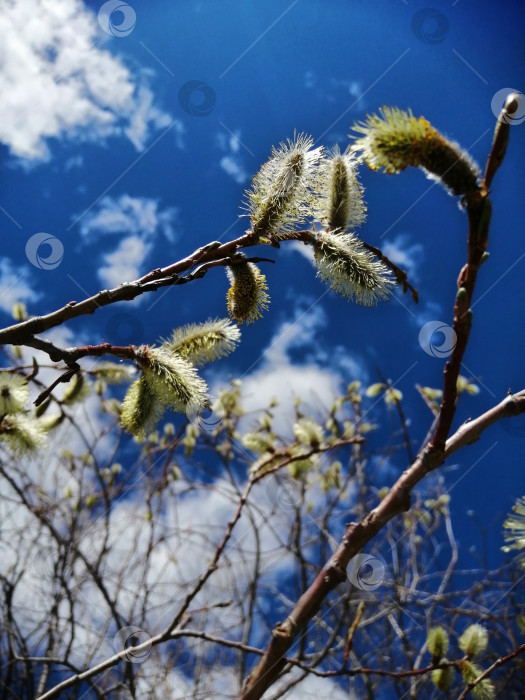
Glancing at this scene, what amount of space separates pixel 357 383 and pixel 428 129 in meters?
3.10

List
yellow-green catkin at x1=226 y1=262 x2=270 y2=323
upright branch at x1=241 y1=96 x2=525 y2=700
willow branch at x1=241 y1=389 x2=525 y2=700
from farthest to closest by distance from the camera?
1. yellow-green catkin at x1=226 y1=262 x2=270 y2=323
2. willow branch at x1=241 y1=389 x2=525 y2=700
3. upright branch at x1=241 y1=96 x2=525 y2=700

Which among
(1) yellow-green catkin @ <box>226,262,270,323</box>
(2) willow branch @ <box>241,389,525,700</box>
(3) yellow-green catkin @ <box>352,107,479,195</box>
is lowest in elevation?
(2) willow branch @ <box>241,389,525,700</box>

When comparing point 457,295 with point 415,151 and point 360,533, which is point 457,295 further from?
point 360,533

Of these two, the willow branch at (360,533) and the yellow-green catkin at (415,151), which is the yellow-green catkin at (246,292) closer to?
the yellow-green catkin at (415,151)

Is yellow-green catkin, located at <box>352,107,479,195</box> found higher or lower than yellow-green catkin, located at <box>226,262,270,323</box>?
lower

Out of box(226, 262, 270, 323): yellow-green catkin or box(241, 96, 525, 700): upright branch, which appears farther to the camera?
box(226, 262, 270, 323): yellow-green catkin

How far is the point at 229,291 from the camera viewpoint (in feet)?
4.99

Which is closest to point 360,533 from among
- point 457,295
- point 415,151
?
point 457,295

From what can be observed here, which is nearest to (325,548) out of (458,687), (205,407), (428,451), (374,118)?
(458,687)

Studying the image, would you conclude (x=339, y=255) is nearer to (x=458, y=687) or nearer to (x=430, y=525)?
(x=458, y=687)

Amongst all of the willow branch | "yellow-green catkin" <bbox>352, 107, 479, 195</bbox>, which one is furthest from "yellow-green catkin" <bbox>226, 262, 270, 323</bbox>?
the willow branch

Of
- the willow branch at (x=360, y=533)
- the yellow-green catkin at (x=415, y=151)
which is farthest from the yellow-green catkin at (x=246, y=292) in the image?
the willow branch at (x=360, y=533)

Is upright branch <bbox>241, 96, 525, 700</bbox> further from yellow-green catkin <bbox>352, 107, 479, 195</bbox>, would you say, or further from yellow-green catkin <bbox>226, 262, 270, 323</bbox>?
yellow-green catkin <bbox>226, 262, 270, 323</bbox>

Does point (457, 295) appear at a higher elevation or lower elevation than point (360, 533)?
higher
